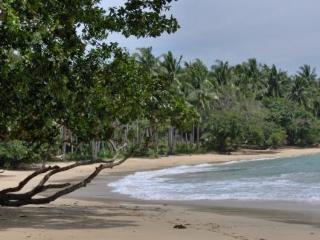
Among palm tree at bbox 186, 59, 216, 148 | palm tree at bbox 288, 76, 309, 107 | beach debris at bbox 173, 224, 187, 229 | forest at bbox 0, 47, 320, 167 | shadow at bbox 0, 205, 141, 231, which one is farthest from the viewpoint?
palm tree at bbox 288, 76, 309, 107

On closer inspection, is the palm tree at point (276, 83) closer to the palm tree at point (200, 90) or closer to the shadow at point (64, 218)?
the palm tree at point (200, 90)

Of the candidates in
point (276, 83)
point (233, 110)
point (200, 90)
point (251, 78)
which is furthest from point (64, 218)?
point (276, 83)

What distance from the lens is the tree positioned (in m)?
9.91

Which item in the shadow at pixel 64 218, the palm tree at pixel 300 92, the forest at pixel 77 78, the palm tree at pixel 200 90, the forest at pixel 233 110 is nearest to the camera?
the forest at pixel 77 78

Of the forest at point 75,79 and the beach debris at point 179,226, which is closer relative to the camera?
the forest at point 75,79

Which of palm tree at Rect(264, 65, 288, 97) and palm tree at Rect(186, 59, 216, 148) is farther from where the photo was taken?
palm tree at Rect(264, 65, 288, 97)

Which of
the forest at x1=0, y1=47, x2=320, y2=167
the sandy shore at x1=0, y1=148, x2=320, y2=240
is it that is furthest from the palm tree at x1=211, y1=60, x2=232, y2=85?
the sandy shore at x1=0, y1=148, x2=320, y2=240

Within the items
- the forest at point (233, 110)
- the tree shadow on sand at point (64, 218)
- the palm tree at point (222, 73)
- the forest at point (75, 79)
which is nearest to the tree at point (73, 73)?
the forest at point (75, 79)

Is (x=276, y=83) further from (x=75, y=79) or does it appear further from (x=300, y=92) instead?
(x=75, y=79)

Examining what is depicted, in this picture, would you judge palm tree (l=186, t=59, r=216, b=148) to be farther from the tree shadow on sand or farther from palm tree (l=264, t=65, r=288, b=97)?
the tree shadow on sand

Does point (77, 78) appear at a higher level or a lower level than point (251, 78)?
lower

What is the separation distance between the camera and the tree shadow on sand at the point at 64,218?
37.4 feet

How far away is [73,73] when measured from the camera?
439 inches

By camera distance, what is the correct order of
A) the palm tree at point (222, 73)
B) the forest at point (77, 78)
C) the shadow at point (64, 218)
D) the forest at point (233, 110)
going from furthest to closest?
the palm tree at point (222, 73) → the forest at point (233, 110) → the shadow at point (64, 218) → the forest at point (77, 78)
